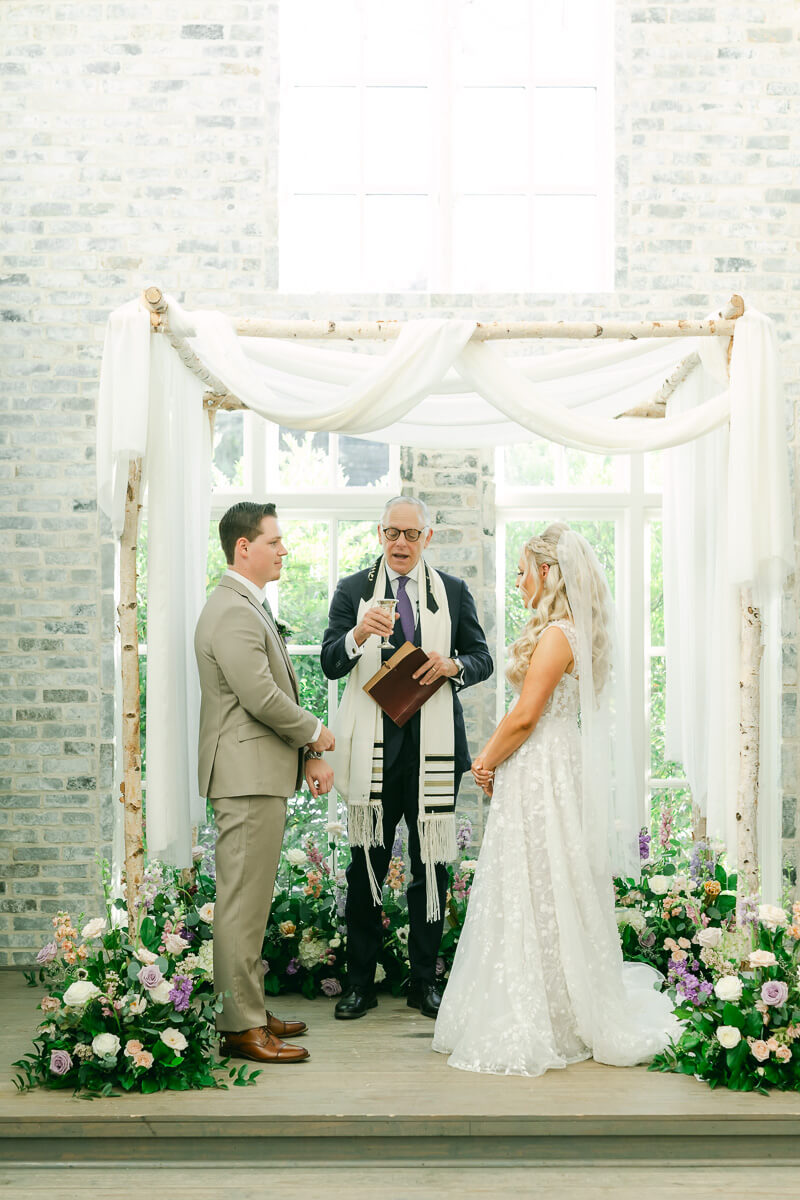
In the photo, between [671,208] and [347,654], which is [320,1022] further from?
[671,208]

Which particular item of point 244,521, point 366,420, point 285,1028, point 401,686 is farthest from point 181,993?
point 366,420

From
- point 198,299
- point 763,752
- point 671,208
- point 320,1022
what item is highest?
point 671,208

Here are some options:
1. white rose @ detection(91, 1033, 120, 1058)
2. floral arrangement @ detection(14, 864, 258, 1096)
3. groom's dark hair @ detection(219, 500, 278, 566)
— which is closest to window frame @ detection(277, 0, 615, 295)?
groom's dark hair @ detection(219, 500, 278, 566)

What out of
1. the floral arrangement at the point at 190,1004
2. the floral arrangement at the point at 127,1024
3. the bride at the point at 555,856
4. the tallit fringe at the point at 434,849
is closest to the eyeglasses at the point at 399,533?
the bride at the point at 555,856

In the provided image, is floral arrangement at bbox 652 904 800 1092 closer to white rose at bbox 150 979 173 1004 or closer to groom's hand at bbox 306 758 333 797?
groom's hand at bbox 306 758 333 797

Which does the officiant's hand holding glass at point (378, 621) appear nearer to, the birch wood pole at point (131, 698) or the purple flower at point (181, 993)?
the birch wood pole at point (131, 698)

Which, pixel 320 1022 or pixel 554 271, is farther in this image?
pixel 554 271

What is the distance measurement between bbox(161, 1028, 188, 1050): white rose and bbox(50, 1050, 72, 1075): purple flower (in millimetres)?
305

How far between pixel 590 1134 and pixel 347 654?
6.04 feet

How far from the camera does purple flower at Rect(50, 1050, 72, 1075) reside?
3.41 metres

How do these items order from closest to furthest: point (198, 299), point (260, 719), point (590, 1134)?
point (590, 1134) < point (260, 719) < point (198, 299)

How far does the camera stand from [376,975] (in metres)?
4.58

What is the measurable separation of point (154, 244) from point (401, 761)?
290cm

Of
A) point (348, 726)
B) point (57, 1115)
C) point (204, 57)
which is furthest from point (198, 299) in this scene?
point (57, 1115)
